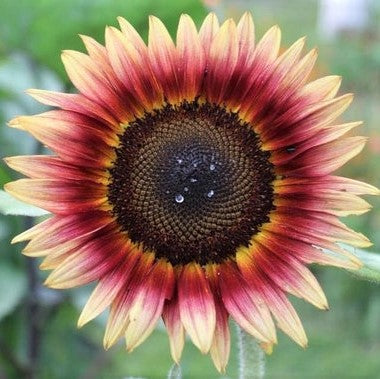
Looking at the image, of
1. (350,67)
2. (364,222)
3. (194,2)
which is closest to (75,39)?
(194,2)

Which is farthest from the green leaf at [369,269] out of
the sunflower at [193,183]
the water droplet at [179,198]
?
the water droplet at [179,198]

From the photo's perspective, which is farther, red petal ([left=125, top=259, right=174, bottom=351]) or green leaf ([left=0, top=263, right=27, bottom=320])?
green leaf ([left=0, top=263, right=27, bottom=320])

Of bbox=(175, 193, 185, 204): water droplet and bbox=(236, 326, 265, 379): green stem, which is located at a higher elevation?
bbox=(175, 193, 185, 204): water droplet

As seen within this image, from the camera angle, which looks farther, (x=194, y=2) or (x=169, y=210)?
(x=194, y=2)

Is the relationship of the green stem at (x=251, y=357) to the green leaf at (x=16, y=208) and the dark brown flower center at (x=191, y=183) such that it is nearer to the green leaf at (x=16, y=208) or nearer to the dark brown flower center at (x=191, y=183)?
the dark brown flower center at (x=191, y=183)

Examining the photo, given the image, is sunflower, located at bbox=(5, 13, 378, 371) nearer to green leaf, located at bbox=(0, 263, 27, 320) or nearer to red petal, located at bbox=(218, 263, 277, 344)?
red petal, located at bbox=(218, 263, 277, 344)

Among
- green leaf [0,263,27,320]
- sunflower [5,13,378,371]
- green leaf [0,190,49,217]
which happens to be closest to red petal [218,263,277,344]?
sunflower [5,13,378,371]

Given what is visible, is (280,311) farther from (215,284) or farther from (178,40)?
(178,40)
